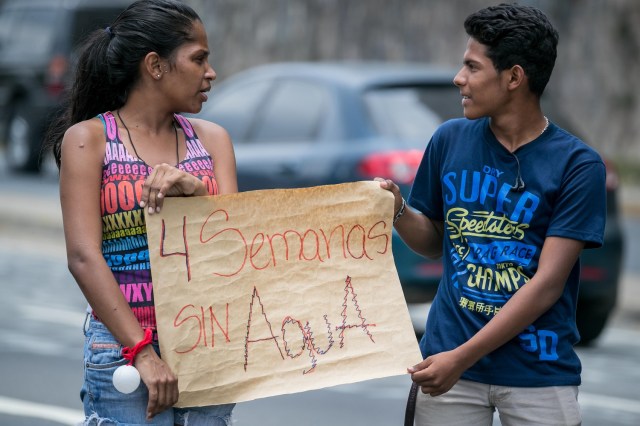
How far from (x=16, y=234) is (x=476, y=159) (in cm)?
1075

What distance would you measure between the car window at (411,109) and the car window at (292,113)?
1.36ft

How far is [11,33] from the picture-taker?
18.8 m

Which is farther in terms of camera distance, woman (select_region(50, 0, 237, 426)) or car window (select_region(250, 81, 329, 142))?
car window (select_region(250, 81, 329, 142))

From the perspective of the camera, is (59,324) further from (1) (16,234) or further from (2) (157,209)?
(2) (157,209)

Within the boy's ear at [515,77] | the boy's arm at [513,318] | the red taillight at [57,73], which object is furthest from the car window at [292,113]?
the red taillight at [57,73]

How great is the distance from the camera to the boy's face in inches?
134

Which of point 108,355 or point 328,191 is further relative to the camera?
point 328,191

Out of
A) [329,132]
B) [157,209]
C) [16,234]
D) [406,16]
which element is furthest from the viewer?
[406,16]

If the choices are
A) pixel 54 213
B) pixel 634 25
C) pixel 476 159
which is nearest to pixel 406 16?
pixel 634 25

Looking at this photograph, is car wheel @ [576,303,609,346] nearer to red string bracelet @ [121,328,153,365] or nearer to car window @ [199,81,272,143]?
car window @ [199,81,272,143]

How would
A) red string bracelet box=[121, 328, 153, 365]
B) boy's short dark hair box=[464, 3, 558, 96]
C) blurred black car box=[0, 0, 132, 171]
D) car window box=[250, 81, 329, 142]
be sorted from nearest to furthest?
red string bracelet box=[121, 328, 153, 365] < boy's short dark hair box=[464, 3, 558, 96] < car window box=[250, 81, 329, 142] < blurred black car box=[0, 0, 132, 171]

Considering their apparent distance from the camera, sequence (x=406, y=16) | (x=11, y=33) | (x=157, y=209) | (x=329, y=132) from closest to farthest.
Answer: (x=157, y=209) → (x=329, y=132) → (x=406, y=16) → (x=11, y=33)

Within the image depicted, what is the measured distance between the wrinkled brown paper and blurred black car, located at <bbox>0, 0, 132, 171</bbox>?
14.3m

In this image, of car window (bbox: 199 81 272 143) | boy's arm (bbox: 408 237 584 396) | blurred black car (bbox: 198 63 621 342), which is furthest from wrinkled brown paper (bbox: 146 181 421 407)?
car window (bbox: 199 81 272 143)
